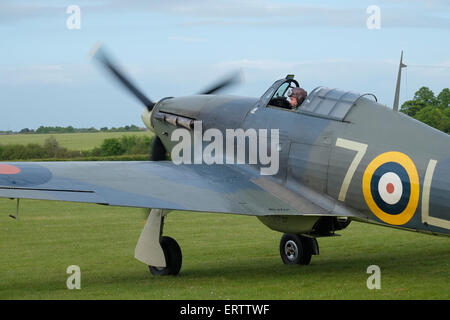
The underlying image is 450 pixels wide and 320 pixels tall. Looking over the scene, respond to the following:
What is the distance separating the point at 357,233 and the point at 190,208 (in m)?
7.57

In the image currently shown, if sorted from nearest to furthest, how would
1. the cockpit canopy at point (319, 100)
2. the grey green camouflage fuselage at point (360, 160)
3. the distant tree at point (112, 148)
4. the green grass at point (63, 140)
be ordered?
the grey green camouflage fuselage at point (360, 160) < the cockpit canopy at point (319, 100) < the green grass at point (63, 140) < the distant tree at point (112, 148)

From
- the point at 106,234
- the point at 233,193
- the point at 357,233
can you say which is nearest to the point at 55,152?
the point at 106,234

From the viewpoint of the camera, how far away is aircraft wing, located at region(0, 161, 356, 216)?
9062mm

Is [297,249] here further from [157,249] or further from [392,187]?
[392,187]

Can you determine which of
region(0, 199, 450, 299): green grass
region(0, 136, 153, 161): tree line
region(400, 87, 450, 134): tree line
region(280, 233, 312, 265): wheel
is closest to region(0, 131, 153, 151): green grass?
region(0, 136, 153, 161): tree line

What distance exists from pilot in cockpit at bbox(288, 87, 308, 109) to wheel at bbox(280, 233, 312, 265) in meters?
2.29

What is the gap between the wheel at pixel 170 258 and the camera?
10570mm

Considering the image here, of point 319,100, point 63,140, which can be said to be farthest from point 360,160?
point 63,140

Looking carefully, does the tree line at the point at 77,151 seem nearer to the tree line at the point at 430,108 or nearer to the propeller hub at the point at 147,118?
the tree line at the point at 430,108

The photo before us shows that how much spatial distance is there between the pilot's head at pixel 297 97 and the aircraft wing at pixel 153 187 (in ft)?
3.94

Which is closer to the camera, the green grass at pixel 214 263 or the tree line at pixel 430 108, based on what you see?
the green grass at pixel 214 263

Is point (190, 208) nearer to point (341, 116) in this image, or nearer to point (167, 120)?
point (341, 116)

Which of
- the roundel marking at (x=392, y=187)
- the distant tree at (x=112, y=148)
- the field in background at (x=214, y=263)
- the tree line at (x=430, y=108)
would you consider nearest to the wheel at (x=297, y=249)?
the field in background at (x=214, y=263)
